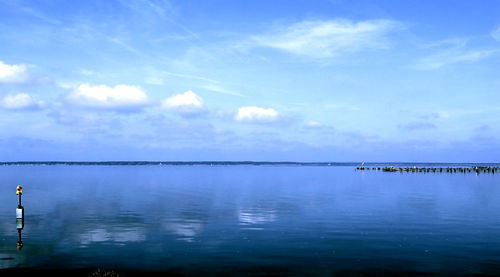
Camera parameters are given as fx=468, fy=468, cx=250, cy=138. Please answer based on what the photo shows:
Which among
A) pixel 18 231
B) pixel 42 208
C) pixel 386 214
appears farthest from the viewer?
pixel 42 208

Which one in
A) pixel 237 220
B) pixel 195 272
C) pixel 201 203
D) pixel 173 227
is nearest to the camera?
pixel 195 272

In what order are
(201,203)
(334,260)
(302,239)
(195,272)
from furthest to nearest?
(201,203) → (302,239) → (334,260) → (195,272)

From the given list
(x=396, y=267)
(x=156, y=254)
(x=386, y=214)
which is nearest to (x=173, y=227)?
(x=156, y=254)

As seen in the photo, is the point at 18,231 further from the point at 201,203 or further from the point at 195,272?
the point at 201,203

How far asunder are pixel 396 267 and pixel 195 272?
10.3m

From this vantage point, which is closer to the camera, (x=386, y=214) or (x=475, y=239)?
(x=475, y=239)

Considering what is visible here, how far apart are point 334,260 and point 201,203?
3423 centimetres

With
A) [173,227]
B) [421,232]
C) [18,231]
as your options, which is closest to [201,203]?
[173,227]

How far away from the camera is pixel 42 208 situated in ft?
168

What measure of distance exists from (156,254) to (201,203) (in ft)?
103

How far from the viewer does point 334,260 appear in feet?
84.2

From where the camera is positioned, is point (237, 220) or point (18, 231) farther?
point (237, 220)

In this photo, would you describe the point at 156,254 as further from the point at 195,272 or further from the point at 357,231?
the point at 357,231

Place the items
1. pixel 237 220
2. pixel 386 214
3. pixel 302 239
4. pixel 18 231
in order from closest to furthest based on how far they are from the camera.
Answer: pixel 302 239 < pixel 18 231 < pixel 237 220 < pixel 386 214
